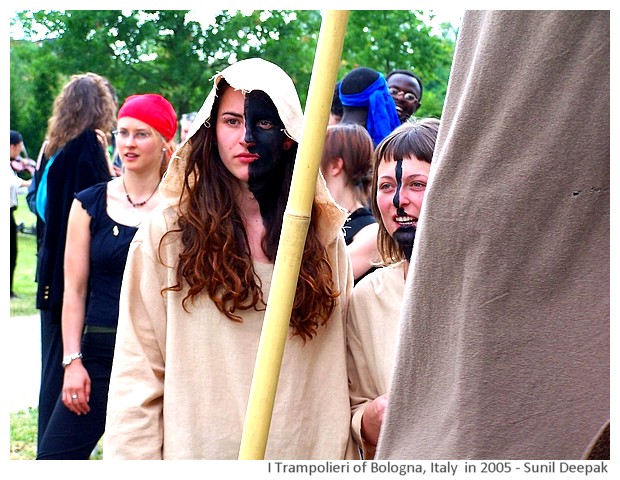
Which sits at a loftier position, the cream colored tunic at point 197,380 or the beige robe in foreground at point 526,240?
the beige robe in foreground at point 526,240

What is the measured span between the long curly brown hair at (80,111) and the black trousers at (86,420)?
125 cm

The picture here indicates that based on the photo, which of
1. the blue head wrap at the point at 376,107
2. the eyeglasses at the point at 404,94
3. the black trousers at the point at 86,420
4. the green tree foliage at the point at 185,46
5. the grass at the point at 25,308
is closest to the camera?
the black trousers at the point at 86,420

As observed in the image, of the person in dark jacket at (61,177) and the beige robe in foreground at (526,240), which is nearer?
the beige robe in foreground at (526,240)

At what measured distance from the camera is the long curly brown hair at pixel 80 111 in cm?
473

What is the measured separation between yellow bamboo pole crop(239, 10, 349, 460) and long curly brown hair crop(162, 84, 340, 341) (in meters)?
0.67

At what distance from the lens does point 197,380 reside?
248cm

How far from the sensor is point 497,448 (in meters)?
1.59

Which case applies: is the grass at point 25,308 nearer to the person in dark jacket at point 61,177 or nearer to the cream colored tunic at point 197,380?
the person in dark jacket at point 61,177

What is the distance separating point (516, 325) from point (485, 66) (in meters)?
0.42

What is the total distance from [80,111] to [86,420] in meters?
1.71

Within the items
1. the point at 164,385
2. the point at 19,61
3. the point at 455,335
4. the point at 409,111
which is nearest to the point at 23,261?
the point at 19,61

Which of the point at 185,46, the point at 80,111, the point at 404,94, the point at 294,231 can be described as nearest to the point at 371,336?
the point at 294,231

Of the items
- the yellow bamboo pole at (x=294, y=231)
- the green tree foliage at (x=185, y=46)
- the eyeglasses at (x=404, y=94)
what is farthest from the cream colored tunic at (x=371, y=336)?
the green tree foliage at (x=185, y=46)
